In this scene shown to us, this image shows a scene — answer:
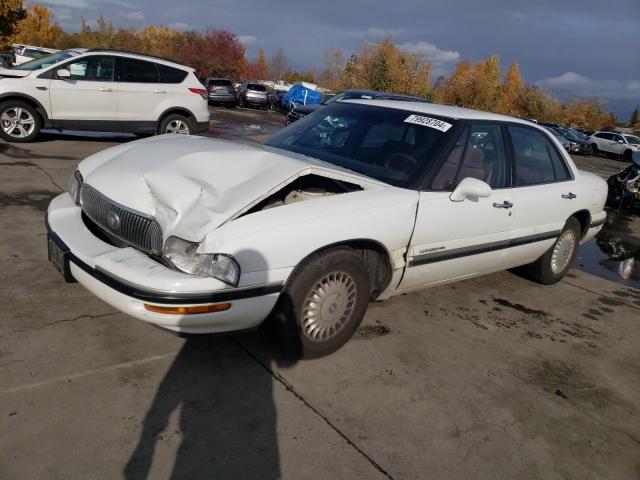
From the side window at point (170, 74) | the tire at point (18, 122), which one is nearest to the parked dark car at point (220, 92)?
the side window at point (170, 74)

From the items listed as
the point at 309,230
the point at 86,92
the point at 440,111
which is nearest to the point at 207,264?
the point at 309,230

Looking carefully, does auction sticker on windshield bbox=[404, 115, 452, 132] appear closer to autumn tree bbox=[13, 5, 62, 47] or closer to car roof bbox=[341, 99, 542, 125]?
car roof bbox=[341, 99, 542, 125]

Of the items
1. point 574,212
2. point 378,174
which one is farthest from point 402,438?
point 574,212

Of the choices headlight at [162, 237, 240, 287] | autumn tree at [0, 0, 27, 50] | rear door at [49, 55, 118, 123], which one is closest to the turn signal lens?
headlight at [162, 237, 240, 287]

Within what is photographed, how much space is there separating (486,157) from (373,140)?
3.00 feet

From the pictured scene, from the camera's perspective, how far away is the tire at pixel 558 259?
5.00 meters

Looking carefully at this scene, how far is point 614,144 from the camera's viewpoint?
101 ft

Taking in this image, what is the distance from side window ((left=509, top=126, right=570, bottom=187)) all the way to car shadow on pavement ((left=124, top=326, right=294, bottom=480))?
8.60ft

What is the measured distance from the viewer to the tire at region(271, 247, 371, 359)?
293cm

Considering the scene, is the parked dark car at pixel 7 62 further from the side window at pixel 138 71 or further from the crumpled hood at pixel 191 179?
the crumpled hood at pixel 191 179

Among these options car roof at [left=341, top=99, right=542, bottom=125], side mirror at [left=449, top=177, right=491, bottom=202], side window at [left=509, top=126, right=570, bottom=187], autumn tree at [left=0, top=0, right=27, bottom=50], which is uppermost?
autumn tree at [left=0, top=0, right=27, bottom=50]

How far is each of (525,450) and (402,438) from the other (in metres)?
0.66

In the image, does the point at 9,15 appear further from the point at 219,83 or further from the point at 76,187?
the point at 76,187

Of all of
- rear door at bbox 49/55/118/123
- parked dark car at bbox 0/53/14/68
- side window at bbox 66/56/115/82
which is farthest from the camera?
parked dark car at bbox 0/53/14/68
